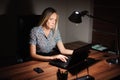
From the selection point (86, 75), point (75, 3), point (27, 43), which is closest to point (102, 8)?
point (75, 3)

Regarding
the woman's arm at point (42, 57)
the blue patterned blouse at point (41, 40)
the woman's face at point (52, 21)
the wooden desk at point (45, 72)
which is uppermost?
the woman's face at point (52, 21)

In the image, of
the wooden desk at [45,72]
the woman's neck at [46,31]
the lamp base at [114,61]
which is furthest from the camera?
the woman's neck at [46,31]

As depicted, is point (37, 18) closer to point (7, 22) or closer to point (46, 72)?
point (7, 22)

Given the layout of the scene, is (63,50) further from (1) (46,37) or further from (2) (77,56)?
(2) (77,56)

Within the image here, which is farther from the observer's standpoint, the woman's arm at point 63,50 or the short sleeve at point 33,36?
the woman's arm at point 63,50

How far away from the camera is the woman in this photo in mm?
2582

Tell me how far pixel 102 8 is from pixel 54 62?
1.27 m

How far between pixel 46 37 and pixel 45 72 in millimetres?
696

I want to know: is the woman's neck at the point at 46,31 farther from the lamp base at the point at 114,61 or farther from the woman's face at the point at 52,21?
the lamp base at the point at 114,61

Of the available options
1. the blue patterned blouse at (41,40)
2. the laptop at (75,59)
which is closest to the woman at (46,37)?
the blue patterned blouse at (41,40)

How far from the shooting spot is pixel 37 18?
9.11 feet

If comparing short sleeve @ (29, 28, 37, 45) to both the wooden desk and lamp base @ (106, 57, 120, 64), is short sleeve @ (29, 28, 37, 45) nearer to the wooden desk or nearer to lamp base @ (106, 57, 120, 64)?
the wooden desk

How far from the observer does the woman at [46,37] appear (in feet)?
8.47

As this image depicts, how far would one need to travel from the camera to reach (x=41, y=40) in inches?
106
